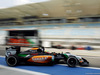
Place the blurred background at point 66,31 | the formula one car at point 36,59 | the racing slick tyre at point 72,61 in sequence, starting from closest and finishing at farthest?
the racing slick tyre at point 72,61
the formula one car at point 36,59
the blurred background at point 66,31

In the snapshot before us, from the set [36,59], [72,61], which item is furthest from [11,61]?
[72,61]

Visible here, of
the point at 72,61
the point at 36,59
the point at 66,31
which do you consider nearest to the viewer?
the point at 72,61

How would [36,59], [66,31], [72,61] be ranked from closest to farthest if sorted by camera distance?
1. [72,61]
2. [36,59]
3. [66,31]

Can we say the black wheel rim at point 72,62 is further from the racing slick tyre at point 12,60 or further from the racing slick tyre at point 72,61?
the racing slick tyre at point 12,60

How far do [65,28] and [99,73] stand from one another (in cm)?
1109

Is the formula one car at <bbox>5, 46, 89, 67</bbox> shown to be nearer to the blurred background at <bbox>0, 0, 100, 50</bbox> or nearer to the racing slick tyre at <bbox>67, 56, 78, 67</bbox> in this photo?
the racing slick tyre at <bbox>67, 56, 78, 67</bbox>

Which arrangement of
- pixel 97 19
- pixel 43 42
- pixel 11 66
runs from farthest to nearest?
pixel 97 19 < pixel 43 42 < pixel 11 66

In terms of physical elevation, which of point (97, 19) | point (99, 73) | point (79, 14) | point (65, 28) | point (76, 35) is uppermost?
point (79, 14)

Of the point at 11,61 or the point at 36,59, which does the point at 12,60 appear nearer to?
the point at 11,61

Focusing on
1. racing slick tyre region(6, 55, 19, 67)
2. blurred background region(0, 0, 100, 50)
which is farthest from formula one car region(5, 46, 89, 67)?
blurred background region(0, 0, 100, 50)

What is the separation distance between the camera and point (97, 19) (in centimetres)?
1453

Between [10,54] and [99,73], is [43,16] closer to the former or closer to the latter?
[10,54]

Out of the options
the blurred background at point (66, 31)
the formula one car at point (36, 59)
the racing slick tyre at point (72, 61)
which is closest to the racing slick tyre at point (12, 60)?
the formula one car at point (36, 59)

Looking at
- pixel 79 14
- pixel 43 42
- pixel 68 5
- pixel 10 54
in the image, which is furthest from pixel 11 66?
pixel 79 14
